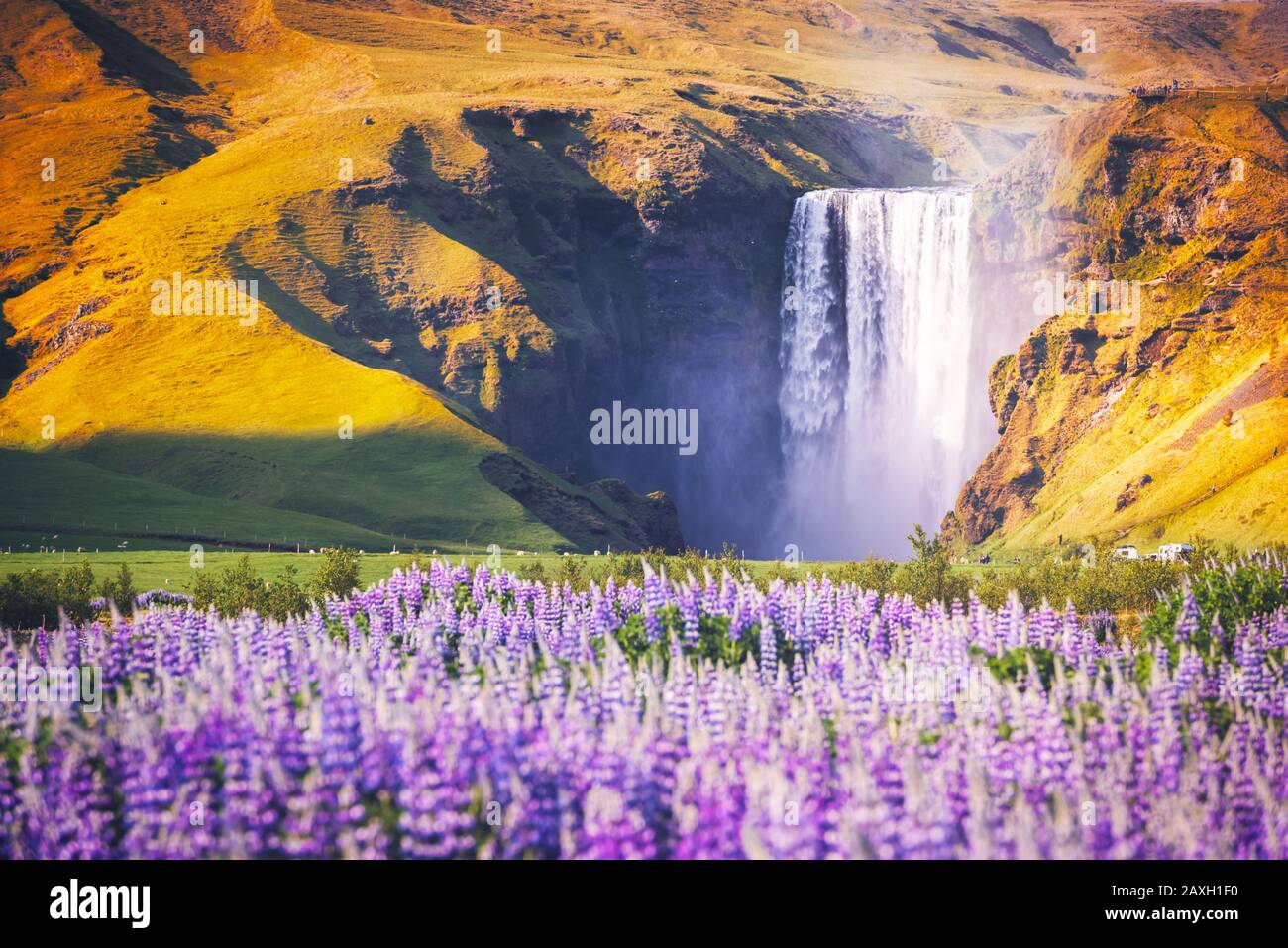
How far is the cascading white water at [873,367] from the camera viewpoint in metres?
166

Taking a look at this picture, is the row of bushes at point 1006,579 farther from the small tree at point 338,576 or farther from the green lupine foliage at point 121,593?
the green lupine foliage at point 121,593

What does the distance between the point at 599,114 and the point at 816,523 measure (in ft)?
184

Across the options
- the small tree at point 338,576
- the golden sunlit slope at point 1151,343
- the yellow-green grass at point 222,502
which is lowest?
the small tree at point 338,576

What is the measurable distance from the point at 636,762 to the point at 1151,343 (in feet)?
422

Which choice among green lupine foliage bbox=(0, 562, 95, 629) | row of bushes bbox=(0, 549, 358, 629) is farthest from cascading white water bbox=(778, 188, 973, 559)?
green lupine foliage bbox=(0, 562, 95, 629)

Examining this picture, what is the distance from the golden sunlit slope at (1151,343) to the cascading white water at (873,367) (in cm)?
1151

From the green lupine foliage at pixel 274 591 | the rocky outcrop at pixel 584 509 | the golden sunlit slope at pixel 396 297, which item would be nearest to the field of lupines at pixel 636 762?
the green lupine foliage at pixel 274 591

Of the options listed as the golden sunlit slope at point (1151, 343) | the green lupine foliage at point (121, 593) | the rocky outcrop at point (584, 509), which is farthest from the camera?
the rocky outcrop at point (584, 509)

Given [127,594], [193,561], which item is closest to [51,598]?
[127,594]

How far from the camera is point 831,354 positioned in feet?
579

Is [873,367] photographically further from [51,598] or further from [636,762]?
[636,762]

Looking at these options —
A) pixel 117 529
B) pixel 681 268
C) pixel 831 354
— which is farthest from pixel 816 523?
pixel 117 529

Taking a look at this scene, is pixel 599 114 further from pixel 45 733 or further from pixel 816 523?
pixel 45 733

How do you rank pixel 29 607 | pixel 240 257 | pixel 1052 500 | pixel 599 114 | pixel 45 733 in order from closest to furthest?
pixel 45 733 → pixel 29 607 → pixel 1052 500 → pixel 240 257 → pixel 599 114
